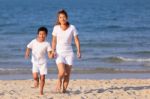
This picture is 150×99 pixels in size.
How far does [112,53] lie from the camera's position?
22078 millimetres

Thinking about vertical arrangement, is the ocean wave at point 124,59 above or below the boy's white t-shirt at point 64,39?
below

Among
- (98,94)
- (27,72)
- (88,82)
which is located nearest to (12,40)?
(27,72)

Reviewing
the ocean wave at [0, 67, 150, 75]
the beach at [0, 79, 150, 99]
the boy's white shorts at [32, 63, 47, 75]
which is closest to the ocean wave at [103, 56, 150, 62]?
the ocean wave at [0, 67, 150, 75]

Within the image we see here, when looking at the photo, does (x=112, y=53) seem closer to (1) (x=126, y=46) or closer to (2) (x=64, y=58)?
(1) (x=126, y=46)

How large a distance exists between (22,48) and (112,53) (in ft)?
13.6

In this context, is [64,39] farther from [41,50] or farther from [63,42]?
[41,50]

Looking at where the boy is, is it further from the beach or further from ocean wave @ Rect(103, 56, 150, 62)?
ocean wave @ Rect(103, 56, 150, 62)

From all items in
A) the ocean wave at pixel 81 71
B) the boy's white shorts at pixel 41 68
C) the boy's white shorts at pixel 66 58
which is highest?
the boy's white shorts at pixel 66 58

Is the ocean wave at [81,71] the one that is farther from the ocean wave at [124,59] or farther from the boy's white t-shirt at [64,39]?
the boy's white t-shirt at [64,39]

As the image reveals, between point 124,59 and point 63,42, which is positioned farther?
point 124,59

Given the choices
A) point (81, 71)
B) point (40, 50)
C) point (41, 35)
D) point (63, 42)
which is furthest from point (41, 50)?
point (81, 71)

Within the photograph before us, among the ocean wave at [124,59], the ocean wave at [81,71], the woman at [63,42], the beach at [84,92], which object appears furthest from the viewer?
the ocean wave at [124,59]

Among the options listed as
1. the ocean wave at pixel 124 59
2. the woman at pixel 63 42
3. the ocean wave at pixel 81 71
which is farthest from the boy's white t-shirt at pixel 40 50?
the ocean wave at pixel 124 59

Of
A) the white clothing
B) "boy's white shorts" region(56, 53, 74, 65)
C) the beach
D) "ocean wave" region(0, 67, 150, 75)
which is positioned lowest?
"ocean wave" region(0, 67, 150, 75)
